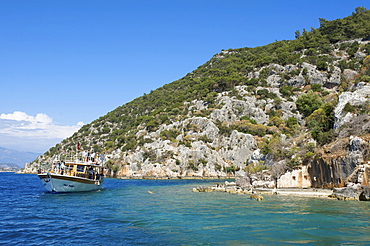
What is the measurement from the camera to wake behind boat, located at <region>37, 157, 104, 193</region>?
40594mm

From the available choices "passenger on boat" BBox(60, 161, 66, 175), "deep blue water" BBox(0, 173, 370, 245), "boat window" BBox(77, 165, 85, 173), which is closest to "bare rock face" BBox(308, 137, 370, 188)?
"deep blue water" BBox(0, 173, 370, 245)

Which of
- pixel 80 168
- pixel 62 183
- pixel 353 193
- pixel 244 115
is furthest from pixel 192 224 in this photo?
pixel 244 115

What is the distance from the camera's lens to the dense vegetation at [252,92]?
94688 mm

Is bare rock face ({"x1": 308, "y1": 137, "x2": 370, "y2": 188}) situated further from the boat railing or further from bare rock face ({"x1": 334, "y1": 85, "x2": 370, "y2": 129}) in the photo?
the boat railing

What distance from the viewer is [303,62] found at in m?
113

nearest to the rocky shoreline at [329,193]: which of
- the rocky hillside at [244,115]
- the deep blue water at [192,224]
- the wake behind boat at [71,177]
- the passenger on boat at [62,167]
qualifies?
the deep blue water at [192,224]

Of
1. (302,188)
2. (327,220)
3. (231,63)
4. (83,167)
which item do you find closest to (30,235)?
(327,220)

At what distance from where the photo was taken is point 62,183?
40.9 metres

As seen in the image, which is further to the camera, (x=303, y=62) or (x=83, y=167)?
(x=303, y=62)

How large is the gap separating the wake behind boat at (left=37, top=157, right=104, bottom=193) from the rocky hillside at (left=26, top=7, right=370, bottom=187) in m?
19.2

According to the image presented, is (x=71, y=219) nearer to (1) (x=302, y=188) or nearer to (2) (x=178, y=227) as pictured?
(2) (x=178, y=227)

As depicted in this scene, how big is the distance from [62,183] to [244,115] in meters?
72.5

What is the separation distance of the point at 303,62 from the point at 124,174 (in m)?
80.6

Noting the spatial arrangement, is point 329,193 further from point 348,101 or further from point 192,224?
point 192,224
